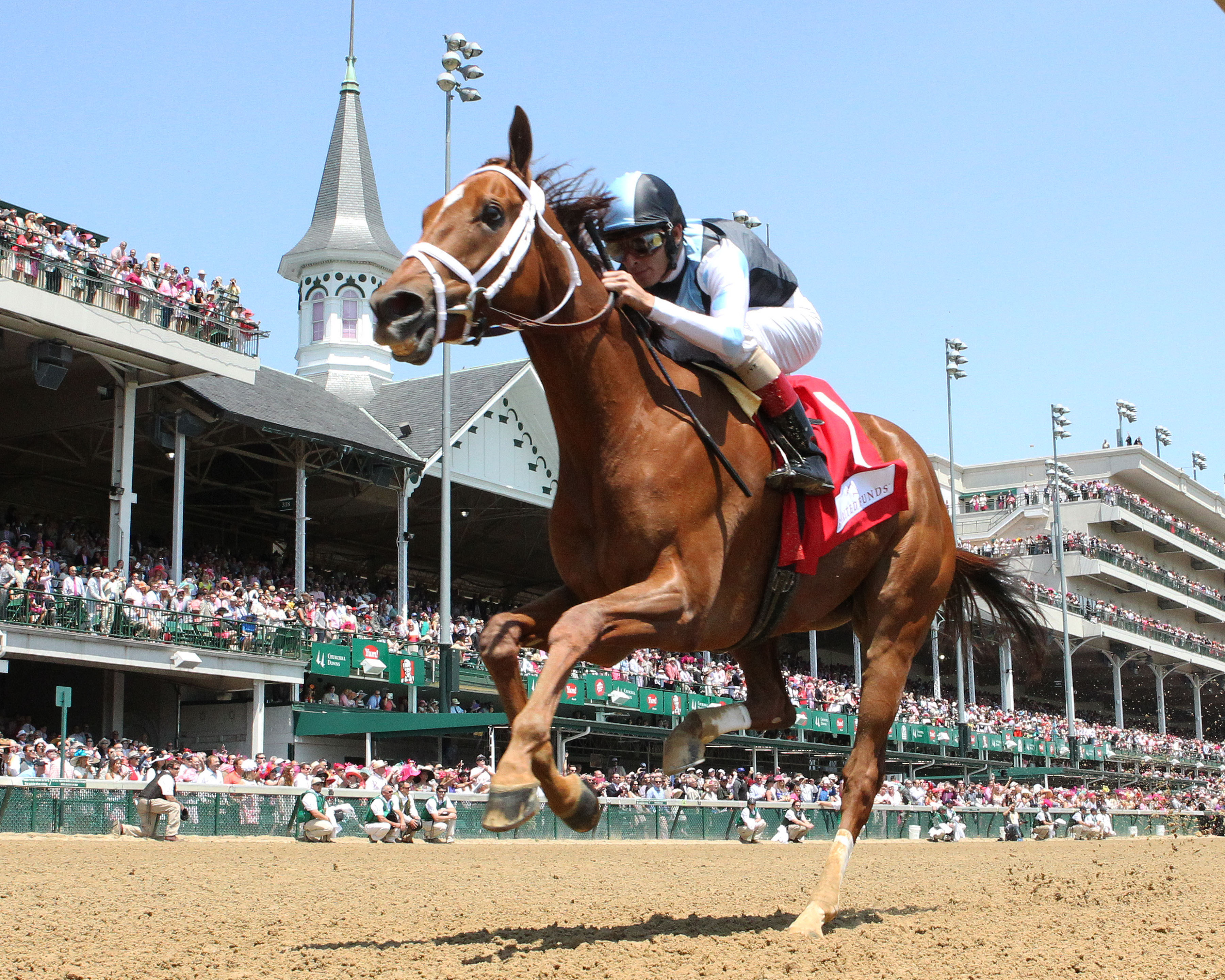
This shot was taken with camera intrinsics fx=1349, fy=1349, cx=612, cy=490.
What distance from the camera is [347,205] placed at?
132ft

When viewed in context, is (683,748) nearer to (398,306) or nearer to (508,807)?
(508,807)

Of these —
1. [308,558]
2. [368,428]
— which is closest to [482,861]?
[368,428]

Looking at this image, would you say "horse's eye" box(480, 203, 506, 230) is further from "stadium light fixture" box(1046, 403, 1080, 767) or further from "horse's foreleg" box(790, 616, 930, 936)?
"stadium light fixture" box(1046, 403, 1080, 767)

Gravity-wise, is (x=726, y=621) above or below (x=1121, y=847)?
above

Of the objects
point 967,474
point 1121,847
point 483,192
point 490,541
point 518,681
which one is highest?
point 967,474

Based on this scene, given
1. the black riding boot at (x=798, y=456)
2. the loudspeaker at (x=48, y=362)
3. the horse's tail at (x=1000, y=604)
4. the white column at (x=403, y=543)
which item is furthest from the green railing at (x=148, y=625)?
the black riding boot at (x=798, y=456)

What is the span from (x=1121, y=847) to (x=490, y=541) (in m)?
21.7

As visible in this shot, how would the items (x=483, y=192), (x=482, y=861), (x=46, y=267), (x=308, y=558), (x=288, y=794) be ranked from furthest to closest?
(x=308, y=558), (x=46, y=267), (x=288, y=794), (x=482, y=861), (x=483, y=192)

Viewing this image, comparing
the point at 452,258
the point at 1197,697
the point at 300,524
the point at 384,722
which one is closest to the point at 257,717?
the point at 384,722

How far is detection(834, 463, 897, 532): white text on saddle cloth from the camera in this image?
6297 mm

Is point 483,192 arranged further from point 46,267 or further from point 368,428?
point 368,428

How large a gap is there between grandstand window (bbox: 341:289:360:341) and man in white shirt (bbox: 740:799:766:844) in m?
20.0

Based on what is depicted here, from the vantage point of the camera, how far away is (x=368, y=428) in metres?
30.8

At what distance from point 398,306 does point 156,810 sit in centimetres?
1272
